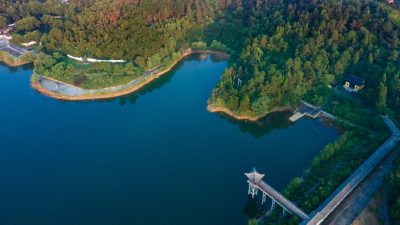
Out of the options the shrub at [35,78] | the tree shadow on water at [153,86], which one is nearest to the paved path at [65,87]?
the shrub at [35,78]

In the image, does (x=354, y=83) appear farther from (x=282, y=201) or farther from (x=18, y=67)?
(x=18, y=67)

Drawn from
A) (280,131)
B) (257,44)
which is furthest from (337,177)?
(257,44)

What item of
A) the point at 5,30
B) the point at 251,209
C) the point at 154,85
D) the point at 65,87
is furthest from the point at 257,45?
the point at 5,30

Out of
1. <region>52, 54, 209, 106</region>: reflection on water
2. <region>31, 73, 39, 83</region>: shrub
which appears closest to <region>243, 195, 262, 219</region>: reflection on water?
<region>52, 54, 209, 106</region>: reflection on water

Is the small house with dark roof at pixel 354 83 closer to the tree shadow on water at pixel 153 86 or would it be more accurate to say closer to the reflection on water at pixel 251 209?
the tree shadow on water at pixel 153 86

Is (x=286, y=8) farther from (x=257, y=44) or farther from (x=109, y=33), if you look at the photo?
(x=109, y=33)

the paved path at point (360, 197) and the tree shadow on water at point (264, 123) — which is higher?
the paved path at point (360, 197)
